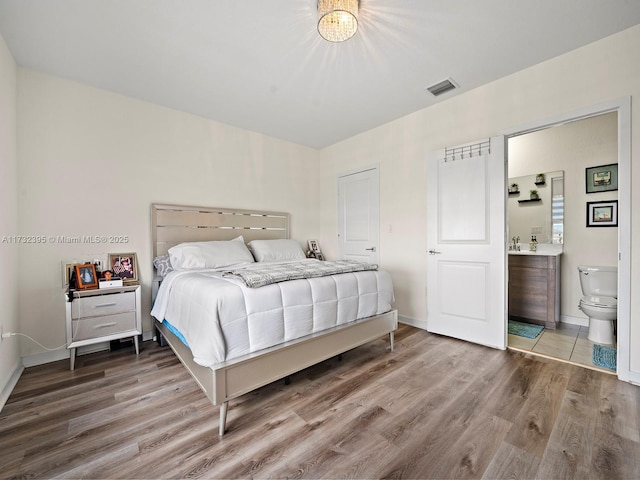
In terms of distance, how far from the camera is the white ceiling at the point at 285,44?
6.04ft

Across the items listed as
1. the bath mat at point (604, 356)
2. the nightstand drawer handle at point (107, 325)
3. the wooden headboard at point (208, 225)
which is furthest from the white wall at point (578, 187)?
the nightstand drawer handle at point (107, 325)

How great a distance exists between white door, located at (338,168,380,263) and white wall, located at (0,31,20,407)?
3.47 meters

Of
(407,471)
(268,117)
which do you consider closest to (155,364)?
(407,471)

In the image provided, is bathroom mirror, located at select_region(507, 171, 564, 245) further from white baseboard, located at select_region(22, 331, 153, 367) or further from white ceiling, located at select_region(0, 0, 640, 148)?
white baseboard, located at select_region(22, 331, 153, 367)

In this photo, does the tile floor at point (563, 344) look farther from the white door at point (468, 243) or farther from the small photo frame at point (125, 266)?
the small photo frame at point (125, 266)

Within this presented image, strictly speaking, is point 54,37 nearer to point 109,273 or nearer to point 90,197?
point 90,197

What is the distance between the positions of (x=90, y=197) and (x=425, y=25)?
10.7 ft

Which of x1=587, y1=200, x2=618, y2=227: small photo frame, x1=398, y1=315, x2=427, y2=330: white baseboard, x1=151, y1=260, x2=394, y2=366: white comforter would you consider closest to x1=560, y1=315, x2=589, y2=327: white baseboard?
x1=587, y1=200, x2=618, y2=227: small photo frame

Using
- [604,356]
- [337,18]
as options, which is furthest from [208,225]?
[604,356]

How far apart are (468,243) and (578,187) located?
1.77 meters

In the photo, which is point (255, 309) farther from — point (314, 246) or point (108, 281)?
point (314, 246)

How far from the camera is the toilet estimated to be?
274 cm

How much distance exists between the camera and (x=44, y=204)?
8.23 feet

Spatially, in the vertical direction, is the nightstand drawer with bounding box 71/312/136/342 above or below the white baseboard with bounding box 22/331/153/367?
above
